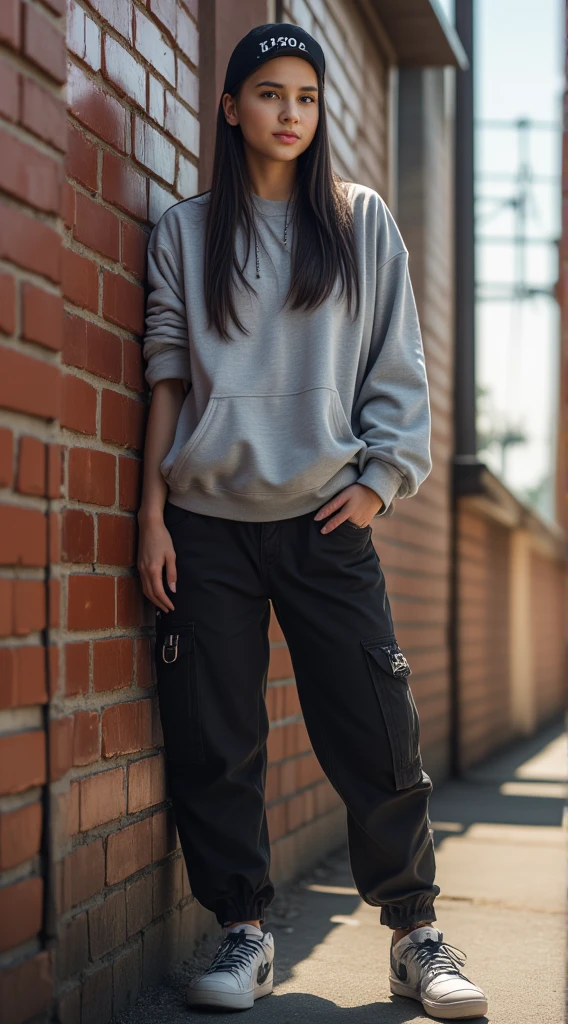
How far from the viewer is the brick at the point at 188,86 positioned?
280cm

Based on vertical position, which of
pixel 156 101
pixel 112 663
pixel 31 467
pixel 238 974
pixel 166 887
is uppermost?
pixel 156 101

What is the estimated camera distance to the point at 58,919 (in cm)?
193

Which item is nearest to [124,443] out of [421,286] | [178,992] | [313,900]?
[178,992]

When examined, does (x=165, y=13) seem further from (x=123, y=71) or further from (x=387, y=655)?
(x=387, y=655)

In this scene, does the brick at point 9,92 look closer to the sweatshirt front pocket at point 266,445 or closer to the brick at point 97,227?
the brick at point 97,227

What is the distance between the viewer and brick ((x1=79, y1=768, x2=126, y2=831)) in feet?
6.95

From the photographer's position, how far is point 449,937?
2.95m

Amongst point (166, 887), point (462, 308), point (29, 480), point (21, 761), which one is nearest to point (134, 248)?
point (29, 480)

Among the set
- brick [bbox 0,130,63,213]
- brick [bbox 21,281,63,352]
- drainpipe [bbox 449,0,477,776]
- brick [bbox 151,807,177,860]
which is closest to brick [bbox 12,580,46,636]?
brick [bbox 21,281,63,352]

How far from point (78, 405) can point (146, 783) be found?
827mm

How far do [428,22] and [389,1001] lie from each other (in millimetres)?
4364

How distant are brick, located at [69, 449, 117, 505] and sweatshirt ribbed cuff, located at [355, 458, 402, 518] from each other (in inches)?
19.9

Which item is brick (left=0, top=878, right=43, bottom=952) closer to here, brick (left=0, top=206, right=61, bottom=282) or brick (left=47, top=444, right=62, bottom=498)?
brick (left=47, top=444, right=62, bottom=498)

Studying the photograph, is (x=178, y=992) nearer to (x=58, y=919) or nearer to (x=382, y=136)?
(x=58, y=919)
